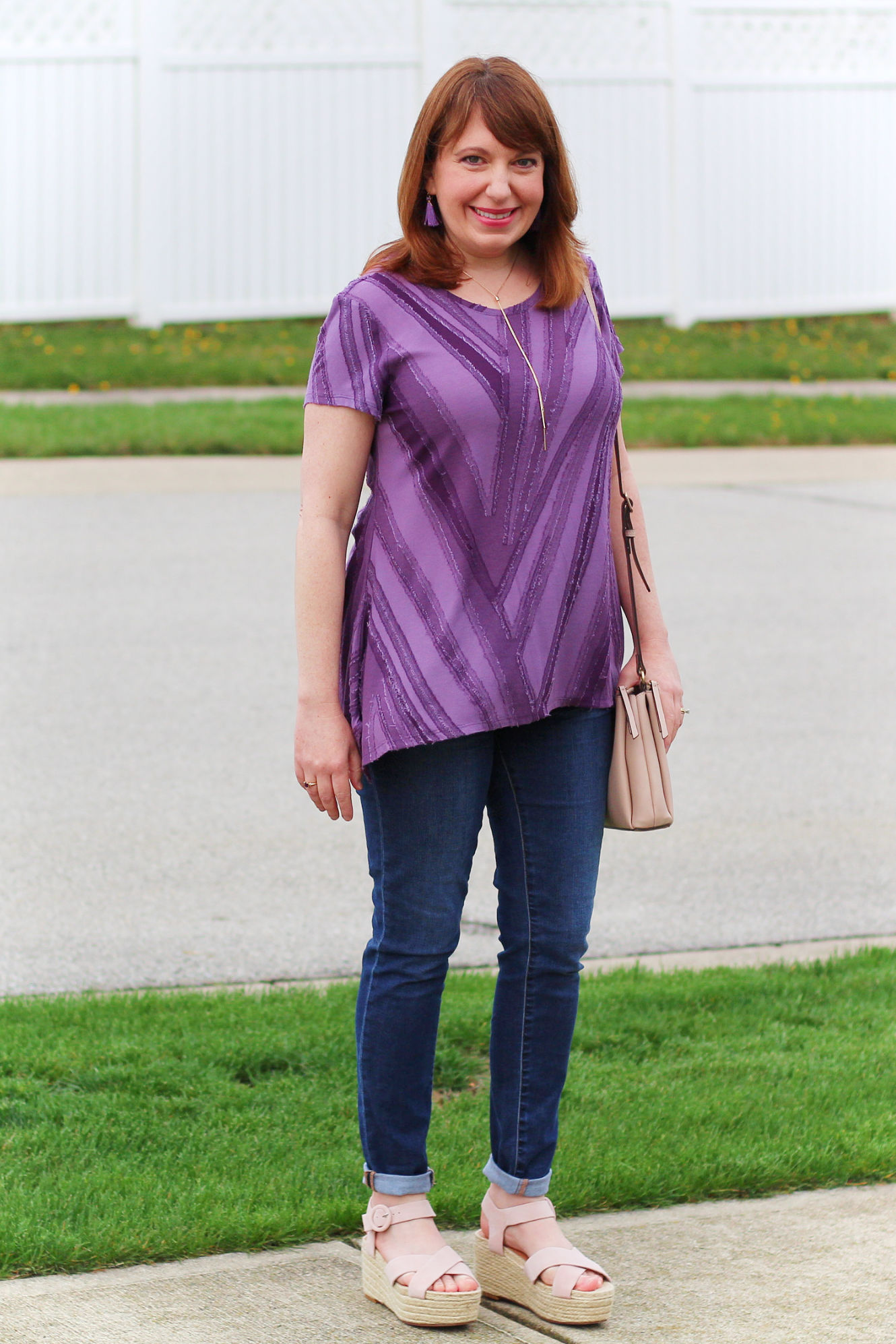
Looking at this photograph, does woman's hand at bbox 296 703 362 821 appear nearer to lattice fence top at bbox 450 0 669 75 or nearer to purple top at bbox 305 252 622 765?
purple top at bbox 305 252 622 765

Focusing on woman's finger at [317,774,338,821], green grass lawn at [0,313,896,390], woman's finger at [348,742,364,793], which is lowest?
woman's finger at [317,774,338,821]

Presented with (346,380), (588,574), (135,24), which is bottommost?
(588,574)

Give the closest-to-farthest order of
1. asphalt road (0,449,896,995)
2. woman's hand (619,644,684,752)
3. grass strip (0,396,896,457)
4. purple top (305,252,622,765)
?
purple top (305,252,622,765)
woman's hand (619,644,684,752)
asphalt road (0,449,896,995)
grass strip (0,396,896,457)

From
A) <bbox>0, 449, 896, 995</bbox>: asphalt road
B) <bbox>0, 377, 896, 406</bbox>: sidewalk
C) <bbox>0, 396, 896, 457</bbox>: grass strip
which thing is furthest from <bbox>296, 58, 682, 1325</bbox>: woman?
<bbox>0, 377, 896, 406</bbox>: sidewalk

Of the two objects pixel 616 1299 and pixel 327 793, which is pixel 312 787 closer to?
pixel 327 793

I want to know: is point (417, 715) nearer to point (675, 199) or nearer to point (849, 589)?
point (849, 589)

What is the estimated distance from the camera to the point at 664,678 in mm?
2760

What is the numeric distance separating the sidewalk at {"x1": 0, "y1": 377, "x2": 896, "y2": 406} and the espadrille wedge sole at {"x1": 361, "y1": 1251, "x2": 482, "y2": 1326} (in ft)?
36.2

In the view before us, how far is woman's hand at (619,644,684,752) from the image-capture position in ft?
9.00

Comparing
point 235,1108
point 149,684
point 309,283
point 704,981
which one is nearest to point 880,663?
point 149,684

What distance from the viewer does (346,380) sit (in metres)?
2.51

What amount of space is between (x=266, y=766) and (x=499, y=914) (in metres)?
3.42

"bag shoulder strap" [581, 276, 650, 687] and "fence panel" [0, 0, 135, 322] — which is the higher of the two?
"fence panel" [0, 0, 135, 322]

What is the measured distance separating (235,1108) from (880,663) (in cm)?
463
